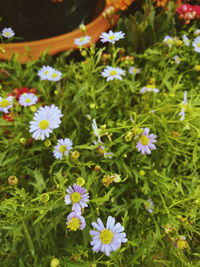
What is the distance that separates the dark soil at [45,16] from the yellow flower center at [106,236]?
4.10 feet

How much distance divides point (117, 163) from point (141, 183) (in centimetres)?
15

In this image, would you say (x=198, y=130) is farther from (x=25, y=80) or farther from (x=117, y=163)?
(x=25, y=80)

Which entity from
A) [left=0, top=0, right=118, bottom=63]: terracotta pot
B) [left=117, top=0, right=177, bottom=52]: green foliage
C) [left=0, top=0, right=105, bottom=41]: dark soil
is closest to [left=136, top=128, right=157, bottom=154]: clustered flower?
[left=117, top=0, right=177, bottom=52]: green foliage

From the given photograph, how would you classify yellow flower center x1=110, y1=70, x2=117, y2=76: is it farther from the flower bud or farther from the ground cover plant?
the flower bud

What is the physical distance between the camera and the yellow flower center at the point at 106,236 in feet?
1.96

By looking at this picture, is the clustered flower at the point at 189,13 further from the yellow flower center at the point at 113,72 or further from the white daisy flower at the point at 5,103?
the white daisy flower at the point at 5,103

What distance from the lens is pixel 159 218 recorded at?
2.70 ft

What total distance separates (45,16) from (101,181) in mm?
1095

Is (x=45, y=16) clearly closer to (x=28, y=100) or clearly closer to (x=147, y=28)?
(x=147, y=28)

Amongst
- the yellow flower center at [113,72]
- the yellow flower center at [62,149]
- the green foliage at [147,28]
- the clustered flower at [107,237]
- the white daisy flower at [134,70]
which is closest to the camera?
the clustered flower at [107,237]

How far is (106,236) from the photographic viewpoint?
23.8 inches

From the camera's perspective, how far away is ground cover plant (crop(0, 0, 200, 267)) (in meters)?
0.67

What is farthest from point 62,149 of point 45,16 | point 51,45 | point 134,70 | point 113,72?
point 45,16

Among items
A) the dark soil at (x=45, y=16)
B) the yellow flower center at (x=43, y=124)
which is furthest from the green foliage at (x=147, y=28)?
the yellow flower center at (x=43, y=124)
